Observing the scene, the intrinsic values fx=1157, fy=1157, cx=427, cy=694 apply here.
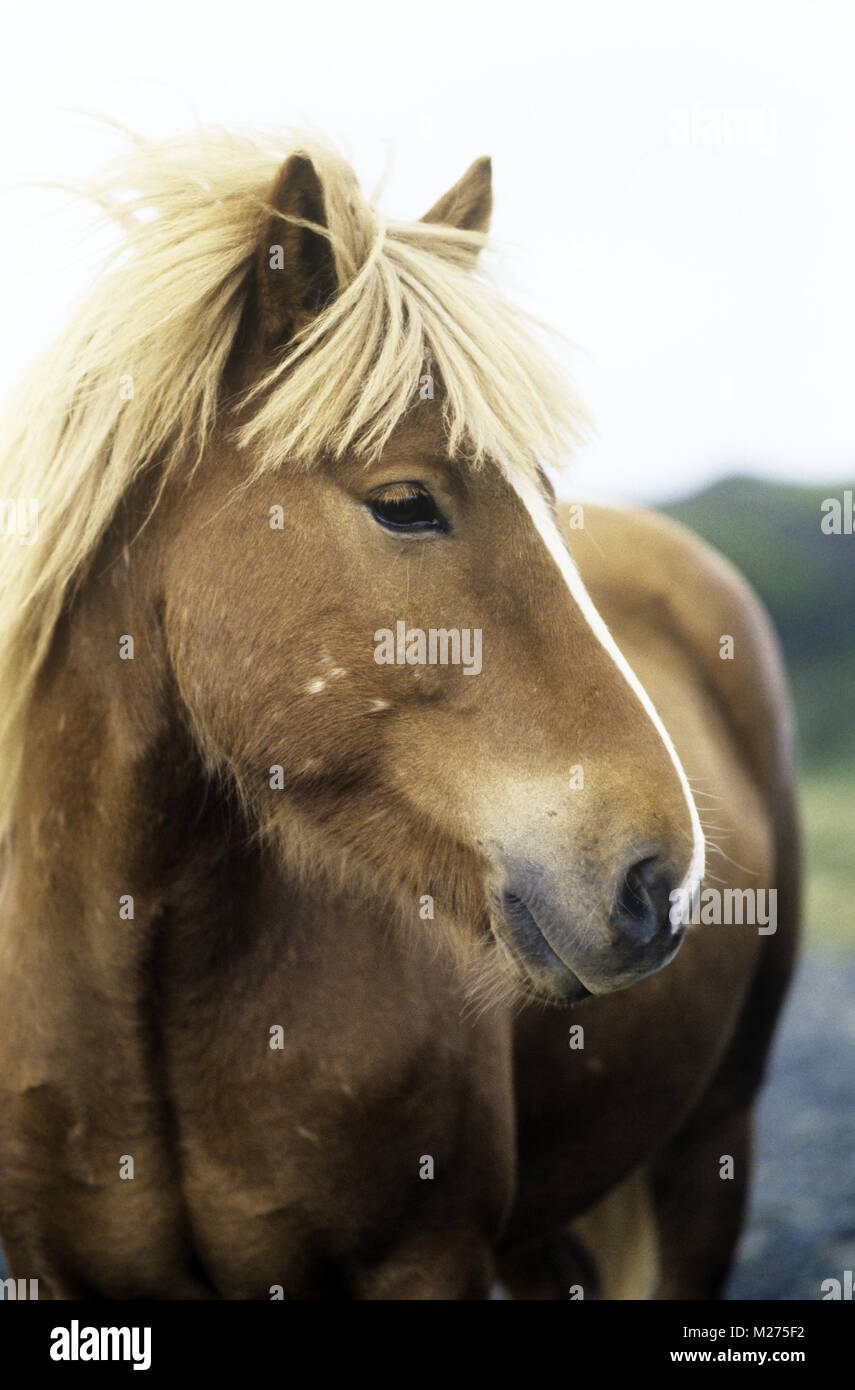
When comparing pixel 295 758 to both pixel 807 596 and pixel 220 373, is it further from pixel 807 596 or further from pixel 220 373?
pixel 807 596

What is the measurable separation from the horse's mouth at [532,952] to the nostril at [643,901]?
139 millimetres

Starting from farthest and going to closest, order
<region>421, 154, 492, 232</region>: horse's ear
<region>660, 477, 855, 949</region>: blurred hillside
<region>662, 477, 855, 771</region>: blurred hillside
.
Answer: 1. <region>662, 477, 855, 771</region>: blurred hillside
2. <region>660, 477, 855, 949</region>: blurred hillside
3. <region>421, 154, 492, 232</region>: horse's ear

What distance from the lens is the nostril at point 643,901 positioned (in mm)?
1653

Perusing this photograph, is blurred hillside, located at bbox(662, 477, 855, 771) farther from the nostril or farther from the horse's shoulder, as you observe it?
the nostril

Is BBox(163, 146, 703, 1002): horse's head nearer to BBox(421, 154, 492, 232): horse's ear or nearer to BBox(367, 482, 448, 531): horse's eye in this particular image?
BBox(367, 482, 448, 531): horse's eye

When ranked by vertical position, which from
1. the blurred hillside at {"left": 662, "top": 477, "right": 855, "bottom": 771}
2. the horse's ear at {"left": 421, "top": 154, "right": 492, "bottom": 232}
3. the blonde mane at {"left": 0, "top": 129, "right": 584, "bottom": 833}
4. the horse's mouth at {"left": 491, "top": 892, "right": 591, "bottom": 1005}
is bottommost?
the horse's mouth at {"left": 491, "top": 892, "right": 591, "bottom": 1005}

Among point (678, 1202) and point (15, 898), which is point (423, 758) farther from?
point (678, 1202)

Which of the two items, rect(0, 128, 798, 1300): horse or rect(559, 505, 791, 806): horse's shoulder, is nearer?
rect(0, 128, 798, 1300): horse

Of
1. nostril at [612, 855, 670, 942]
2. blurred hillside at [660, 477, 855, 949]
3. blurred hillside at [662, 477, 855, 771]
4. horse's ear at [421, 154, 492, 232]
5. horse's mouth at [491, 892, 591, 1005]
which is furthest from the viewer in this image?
blurred hillside at [662, 477, 855, 771]

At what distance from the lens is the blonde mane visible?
181cm

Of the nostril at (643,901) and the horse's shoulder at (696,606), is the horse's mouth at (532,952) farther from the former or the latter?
the horse's shoulder at (696,606)

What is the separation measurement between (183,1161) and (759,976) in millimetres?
2239

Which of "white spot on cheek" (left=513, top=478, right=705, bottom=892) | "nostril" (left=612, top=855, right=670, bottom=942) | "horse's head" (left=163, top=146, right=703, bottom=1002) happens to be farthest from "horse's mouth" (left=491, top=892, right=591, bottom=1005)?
"white spot on cheek" (left=513, top=478, right=705, bottom=892)

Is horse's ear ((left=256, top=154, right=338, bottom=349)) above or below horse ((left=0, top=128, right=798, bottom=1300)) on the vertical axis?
above
